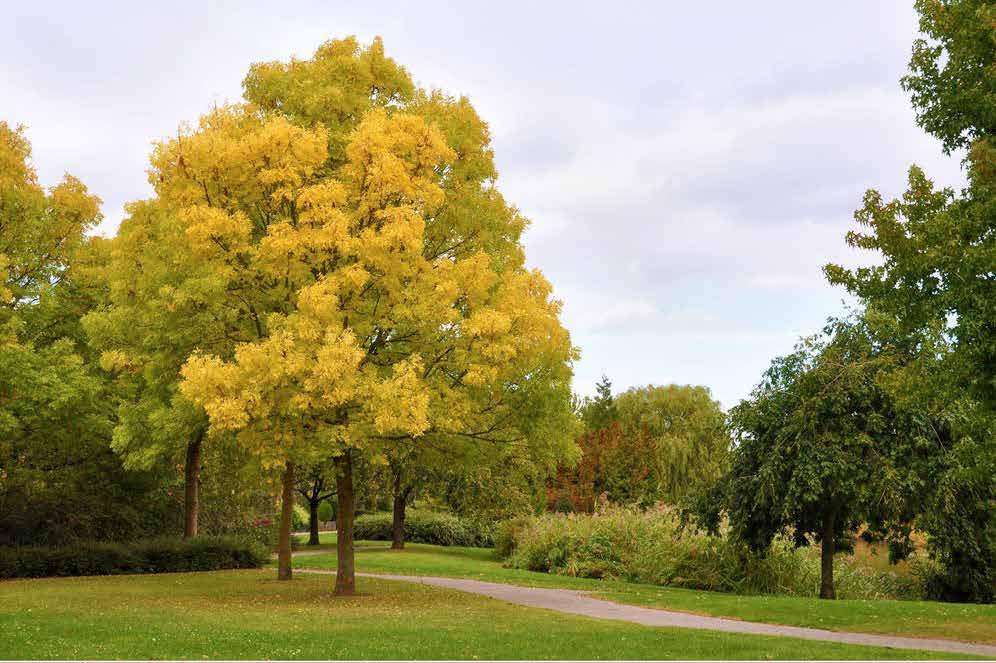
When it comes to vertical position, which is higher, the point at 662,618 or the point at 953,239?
the point at 953,239

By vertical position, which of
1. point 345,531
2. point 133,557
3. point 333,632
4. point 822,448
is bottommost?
point 133,557

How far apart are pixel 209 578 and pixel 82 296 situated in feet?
30.3

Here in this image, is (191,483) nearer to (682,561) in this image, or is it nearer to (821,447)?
(682,561)

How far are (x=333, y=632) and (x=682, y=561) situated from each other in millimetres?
14542

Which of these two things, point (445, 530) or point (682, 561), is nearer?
point (682, 561)

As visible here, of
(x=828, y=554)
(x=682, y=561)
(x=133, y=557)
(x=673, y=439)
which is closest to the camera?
→ (x=828, y=554)

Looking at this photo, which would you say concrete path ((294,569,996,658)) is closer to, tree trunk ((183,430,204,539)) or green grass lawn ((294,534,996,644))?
green grass lawn ((294,534,996,644))

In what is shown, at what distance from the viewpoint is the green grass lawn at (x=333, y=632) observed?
1168cm

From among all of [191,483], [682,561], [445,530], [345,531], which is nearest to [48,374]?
[191,483]

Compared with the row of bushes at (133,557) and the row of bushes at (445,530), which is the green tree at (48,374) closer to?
the row of bushes at (133,557)

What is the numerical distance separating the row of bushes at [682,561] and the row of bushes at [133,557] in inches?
383

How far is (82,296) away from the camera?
88.7ft

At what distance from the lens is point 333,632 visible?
1348cm

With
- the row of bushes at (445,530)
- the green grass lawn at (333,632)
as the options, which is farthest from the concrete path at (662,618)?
the row of bushes at (445,530)
